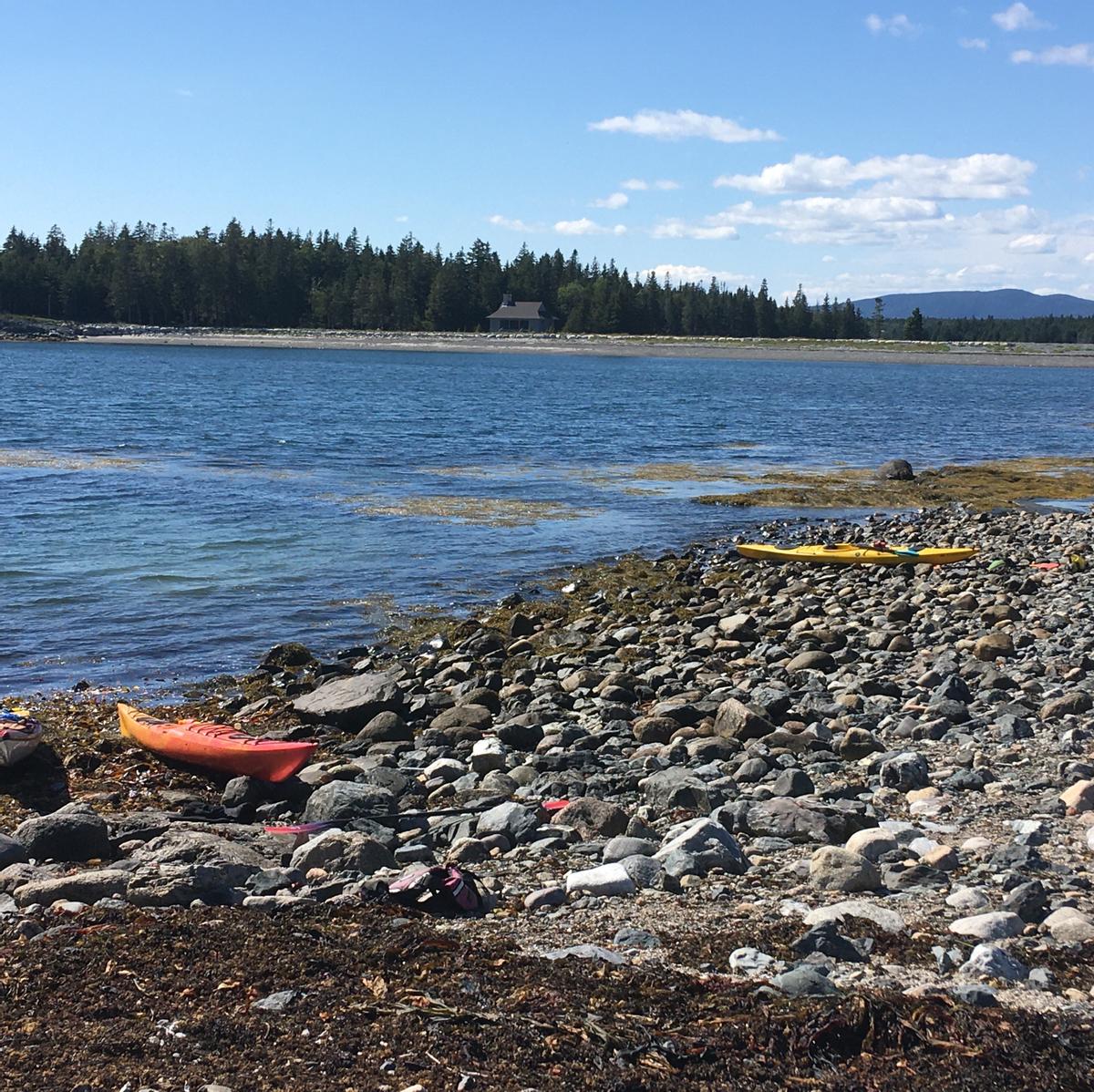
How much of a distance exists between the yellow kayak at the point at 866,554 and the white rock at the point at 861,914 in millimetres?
14702

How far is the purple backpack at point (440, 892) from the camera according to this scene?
6688 millimetres

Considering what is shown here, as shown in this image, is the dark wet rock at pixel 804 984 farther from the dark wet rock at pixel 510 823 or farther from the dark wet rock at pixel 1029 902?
the dark wet rock at pixel 510 823

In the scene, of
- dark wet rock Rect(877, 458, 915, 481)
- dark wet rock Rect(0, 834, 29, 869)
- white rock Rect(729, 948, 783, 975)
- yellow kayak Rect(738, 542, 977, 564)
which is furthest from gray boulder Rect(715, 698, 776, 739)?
dark wet rock Rect(877, 458, 915, 481)

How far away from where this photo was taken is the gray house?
18350cm

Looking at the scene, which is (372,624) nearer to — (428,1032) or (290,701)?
(290,701)

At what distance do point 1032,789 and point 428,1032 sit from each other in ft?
17.3

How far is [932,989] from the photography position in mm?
5602

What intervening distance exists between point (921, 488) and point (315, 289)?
159 m

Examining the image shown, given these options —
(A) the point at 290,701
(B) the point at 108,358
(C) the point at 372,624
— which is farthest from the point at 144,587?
(B) the point at 108,358

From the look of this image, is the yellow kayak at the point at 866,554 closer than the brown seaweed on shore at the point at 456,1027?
No

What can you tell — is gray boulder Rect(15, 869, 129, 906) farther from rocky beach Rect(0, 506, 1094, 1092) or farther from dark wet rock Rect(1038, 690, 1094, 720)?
dark wet rock Rect(1038, 690, 1094, 720)

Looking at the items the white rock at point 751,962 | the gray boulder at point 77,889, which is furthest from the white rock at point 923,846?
the gray boulder at point 77,889

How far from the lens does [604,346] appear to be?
165 m

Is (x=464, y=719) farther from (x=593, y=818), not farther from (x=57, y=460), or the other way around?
(x=57, y=460)
